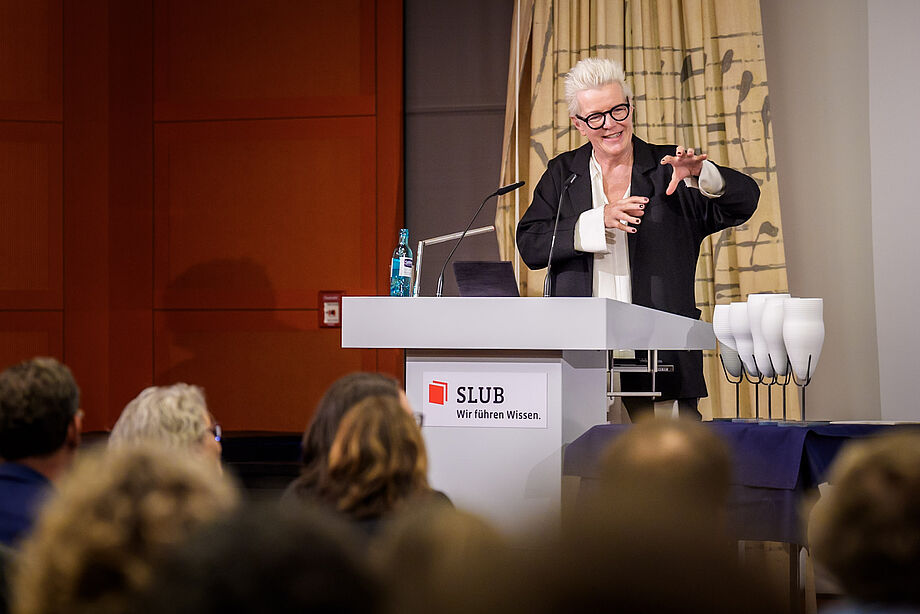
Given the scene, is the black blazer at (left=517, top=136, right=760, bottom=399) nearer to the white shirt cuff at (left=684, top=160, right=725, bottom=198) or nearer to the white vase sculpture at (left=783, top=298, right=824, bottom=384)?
the white shirt cuff at (left=684, top=160, right=725, bottom=198)

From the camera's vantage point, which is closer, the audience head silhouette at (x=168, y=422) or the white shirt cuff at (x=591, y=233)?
the audience head silhouette at (x=168, y=422)

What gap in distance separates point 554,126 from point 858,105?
52.0 inches

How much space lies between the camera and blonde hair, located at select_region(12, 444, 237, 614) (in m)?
0.67

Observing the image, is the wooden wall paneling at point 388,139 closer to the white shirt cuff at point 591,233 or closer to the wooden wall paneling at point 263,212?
the wooden wall paneling at point 263,212

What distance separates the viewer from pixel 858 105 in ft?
14.3

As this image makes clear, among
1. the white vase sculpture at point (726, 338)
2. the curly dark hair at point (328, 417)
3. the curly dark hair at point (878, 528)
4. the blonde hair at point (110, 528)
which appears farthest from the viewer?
the white vase sculpture at point (726, 338)

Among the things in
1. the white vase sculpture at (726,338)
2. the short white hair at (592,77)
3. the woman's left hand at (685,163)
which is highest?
the short white hair at (592,77)

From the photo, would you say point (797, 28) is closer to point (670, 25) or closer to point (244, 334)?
point (670, 25)

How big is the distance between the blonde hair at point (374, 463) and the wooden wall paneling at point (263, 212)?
344 centimetres

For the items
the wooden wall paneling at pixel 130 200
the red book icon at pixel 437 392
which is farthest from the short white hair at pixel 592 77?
the wooden wall paneling at pixel 130 200

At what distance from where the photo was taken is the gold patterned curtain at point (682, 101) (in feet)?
14.0

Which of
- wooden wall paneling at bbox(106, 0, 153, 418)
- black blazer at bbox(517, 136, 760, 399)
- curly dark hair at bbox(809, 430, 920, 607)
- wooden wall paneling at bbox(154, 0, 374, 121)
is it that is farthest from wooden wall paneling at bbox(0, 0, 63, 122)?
curly dark hair at bbox(809, 430, 920, 607)

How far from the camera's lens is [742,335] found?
8.43 feet

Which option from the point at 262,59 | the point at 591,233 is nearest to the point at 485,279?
the point at 591,233
